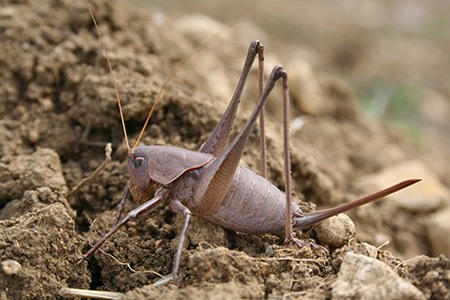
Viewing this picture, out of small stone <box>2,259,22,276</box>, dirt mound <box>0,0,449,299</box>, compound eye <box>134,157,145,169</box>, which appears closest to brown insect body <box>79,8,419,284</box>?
compound eye <box>134,157,145,169</box>

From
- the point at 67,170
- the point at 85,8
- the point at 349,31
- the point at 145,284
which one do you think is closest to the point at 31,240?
the point at 145,284

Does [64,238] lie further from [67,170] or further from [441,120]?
[441,120]

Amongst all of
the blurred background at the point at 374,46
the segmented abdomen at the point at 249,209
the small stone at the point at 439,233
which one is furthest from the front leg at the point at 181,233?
the blurred background at the point at 374,46

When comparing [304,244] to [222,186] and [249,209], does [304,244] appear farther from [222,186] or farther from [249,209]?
[222,186]

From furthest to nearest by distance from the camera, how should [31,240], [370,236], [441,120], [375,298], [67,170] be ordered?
[441,120], [370,236], [67,170], [31,240], [375,298]

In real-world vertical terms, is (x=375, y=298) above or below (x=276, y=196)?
below

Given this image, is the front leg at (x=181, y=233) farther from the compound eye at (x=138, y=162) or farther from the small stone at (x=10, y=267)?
the small stone at (x=10, y=267)
